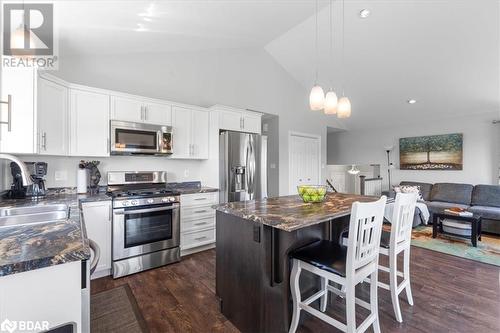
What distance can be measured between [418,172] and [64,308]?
22.7 ft

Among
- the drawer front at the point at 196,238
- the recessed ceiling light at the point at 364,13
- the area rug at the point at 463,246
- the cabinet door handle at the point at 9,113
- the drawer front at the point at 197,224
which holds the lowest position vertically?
the area rug at the point at 463,246

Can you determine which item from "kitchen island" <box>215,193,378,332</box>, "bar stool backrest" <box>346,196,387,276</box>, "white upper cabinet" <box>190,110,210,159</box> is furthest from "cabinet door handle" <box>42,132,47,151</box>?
"bar stool backrest" <box>346,196,387,276</box>

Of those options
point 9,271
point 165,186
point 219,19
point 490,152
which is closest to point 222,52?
point 219,19

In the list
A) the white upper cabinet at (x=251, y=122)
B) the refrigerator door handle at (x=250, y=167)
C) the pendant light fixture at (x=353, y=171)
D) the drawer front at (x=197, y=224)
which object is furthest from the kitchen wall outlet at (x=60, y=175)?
the pendant light fixture at (x=353, y=171)

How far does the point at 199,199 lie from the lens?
3348 millimetres

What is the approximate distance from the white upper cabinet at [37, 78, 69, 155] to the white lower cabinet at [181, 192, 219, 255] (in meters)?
1.50

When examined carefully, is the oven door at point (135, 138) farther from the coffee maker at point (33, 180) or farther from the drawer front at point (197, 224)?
the drawer front at point (197, 224)

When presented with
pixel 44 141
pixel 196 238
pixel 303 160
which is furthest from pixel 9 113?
pixel 303 160

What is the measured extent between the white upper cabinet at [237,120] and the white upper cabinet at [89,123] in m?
1.55

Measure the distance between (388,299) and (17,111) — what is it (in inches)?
148

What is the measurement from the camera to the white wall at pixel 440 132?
4.84 meters

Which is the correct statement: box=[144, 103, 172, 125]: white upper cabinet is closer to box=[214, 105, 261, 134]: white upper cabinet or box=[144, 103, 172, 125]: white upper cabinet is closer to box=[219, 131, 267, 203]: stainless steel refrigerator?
box=[214, 105, 261, 134]: white upper cabinet

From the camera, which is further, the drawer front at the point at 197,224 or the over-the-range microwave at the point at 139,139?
the drawer front at the point at 197,224

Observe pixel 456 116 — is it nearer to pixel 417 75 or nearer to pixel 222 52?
pixel 417 75
